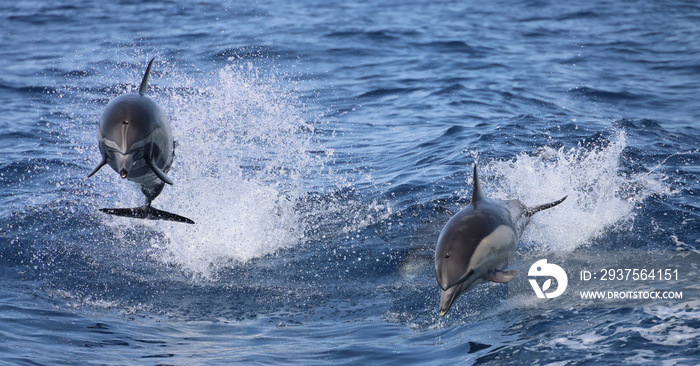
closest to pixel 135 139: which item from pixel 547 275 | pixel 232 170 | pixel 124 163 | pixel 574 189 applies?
pixel 124 163

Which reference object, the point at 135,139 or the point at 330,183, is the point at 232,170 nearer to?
the point at 330,183

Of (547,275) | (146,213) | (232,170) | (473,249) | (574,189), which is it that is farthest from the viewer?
(232,170)

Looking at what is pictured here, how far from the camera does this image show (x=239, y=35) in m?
20.2

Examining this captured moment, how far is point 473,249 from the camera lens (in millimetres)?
5750

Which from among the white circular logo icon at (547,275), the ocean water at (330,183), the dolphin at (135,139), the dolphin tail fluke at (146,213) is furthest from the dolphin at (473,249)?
the dolphin tail fluke at (146,213)

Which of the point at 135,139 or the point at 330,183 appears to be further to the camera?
the point at 330,183

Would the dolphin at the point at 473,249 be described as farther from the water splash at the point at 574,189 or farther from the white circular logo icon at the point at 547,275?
the water splash at the point at 574,189

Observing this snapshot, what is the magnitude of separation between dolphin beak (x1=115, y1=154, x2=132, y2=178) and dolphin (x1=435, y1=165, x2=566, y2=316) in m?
2.66

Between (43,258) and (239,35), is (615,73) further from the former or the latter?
(43,258)

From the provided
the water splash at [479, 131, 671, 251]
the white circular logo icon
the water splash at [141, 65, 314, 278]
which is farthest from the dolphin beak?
the water splash at [479, 131, 671, 251]

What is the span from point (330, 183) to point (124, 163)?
5.24m

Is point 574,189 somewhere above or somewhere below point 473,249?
below

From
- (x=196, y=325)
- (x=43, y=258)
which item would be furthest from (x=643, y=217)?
(x=43, y=258)

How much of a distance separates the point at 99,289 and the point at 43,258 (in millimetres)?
1216
